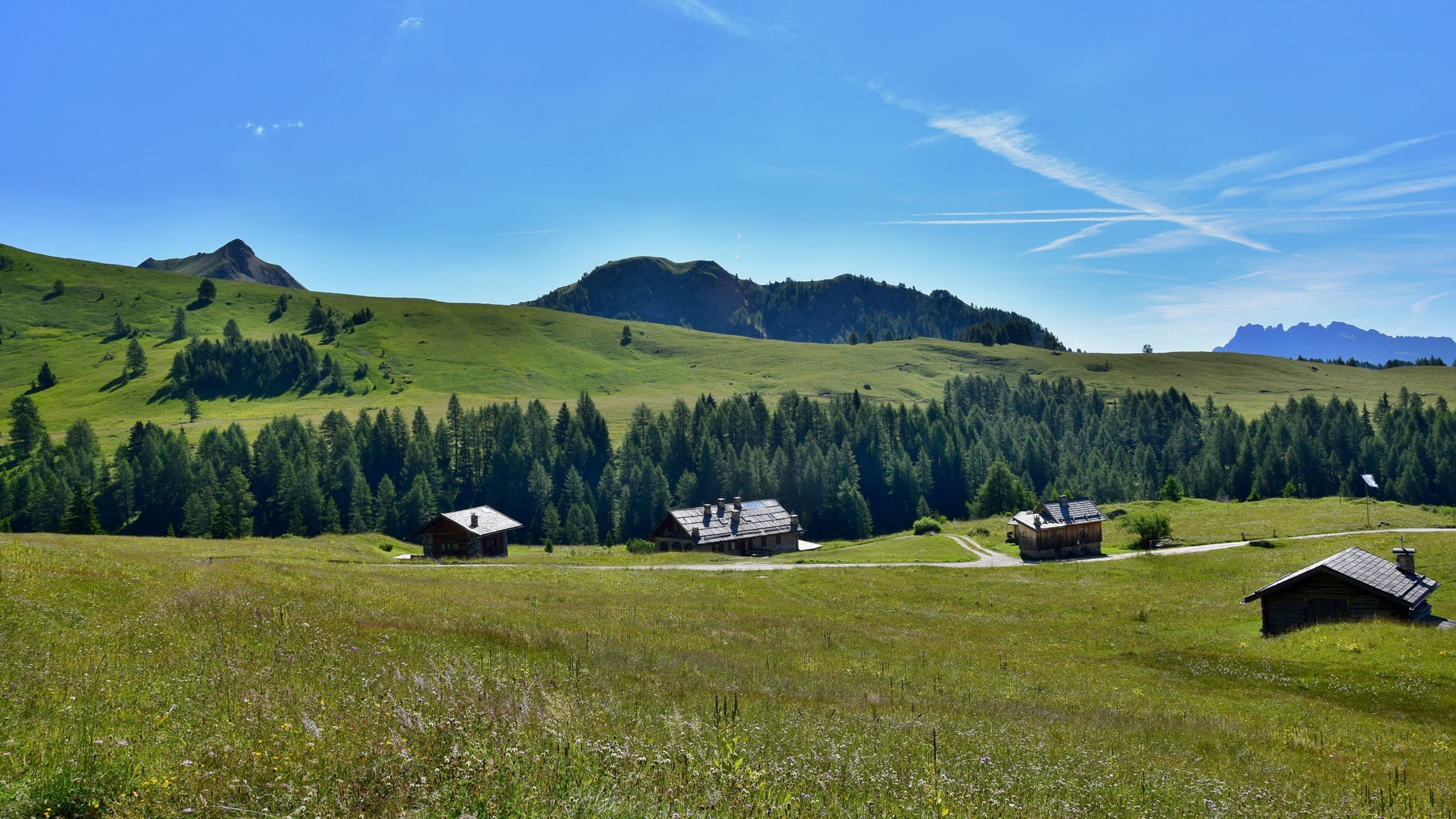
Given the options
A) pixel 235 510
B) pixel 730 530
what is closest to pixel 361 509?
pixel 235 510

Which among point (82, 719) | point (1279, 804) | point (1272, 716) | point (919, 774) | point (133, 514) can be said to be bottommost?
point (133, 514)

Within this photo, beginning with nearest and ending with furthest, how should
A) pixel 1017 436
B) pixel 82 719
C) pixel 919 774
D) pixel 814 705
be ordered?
pixel 82 719
pixel 919 774
pixel 814 705
pixel 1017 436

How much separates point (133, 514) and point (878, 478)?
120m

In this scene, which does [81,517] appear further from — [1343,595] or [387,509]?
[1343,595]

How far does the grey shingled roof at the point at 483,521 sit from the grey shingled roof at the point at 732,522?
20859 millimetres

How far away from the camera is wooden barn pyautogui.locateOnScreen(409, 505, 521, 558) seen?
88062 mm

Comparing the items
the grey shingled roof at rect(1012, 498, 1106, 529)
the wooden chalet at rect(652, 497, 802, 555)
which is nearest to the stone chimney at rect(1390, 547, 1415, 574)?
the grey shingled roof at rect(1012, 498, 1106, 529)

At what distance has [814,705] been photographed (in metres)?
13.7

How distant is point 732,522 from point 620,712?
85.4 m

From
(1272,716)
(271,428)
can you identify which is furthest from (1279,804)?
(271,428)

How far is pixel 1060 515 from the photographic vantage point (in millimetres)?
81062

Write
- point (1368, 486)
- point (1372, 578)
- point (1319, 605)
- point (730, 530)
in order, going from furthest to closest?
point (730, 530), point (1368, 486), point (1319, 605), point (1372, 578)

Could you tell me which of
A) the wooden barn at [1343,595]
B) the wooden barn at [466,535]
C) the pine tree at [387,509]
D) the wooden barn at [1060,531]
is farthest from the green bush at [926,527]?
the pine tree at [387,509]

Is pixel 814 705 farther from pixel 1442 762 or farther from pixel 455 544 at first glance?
pixel 455 544
